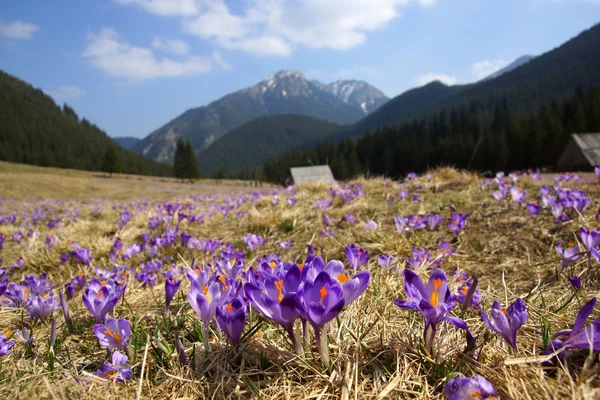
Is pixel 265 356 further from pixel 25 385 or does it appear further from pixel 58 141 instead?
pixel 58 141

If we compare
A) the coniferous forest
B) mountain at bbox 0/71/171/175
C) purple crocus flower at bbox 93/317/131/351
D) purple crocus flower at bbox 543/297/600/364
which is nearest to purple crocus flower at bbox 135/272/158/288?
purple crocus flower at bbox 93/317/131/351

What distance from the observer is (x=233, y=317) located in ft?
3.58

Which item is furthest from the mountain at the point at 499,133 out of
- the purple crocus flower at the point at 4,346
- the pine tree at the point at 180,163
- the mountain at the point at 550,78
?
the pine tree at the point at 180,163

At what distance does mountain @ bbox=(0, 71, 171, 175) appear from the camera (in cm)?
10206

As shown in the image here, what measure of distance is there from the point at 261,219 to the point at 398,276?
228cm

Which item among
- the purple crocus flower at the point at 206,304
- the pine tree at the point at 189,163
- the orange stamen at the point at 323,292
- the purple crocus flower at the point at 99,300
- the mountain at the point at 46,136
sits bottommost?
the purple crocus flower at the point at 99,300

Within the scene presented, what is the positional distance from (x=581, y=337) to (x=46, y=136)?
143 meters

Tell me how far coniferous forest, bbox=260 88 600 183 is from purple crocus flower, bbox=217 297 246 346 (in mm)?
20711

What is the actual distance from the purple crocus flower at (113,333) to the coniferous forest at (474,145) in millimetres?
20688

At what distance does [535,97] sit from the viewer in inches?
4980

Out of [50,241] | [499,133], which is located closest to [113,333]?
[50,241]

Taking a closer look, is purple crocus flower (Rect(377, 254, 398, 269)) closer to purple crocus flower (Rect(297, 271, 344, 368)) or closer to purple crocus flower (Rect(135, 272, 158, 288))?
purple crocus flower (Rect(297, 271, 344, 368))

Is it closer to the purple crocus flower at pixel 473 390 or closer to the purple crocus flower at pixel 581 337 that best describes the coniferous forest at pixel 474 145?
the purple crocus flower at pixel 581 337

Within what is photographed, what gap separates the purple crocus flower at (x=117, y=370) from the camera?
1.13 metres
